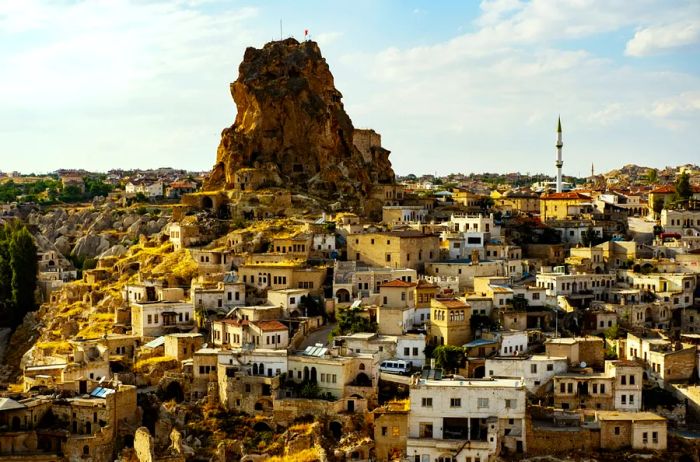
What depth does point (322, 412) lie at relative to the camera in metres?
34.1

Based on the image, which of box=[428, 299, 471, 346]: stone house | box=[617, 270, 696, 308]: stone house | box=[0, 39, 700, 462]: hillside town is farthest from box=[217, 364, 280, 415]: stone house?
box=[617, 270, 696, 308]: stone house

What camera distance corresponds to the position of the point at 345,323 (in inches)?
1538

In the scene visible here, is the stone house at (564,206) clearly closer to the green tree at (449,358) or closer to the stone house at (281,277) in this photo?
the stone house at (281,277)

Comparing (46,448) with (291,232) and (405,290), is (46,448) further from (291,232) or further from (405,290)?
(291,232)

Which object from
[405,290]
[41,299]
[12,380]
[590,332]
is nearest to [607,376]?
[590,332]

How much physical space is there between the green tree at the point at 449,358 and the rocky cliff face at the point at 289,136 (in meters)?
23.3

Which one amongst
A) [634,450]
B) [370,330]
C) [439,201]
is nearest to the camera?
[634,450]

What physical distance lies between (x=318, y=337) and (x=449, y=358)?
5842 mm

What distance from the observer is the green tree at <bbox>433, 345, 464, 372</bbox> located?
119 ft

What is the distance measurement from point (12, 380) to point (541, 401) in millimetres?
25140

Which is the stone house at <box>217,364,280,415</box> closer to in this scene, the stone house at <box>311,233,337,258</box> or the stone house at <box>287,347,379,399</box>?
the stone house at <box>287,347,379,399</box>

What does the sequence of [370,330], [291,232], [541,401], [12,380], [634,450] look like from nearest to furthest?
[634,450] → [541,401] → [370,330] → [12,380] → [291,232]

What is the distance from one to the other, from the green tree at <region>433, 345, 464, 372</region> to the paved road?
4713mm

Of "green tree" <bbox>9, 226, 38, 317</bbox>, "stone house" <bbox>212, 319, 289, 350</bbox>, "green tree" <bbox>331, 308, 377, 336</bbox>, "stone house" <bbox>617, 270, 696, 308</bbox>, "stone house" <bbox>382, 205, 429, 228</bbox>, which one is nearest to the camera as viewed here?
"stone house" <bbox>212, 319, 289, 350</bbox>
